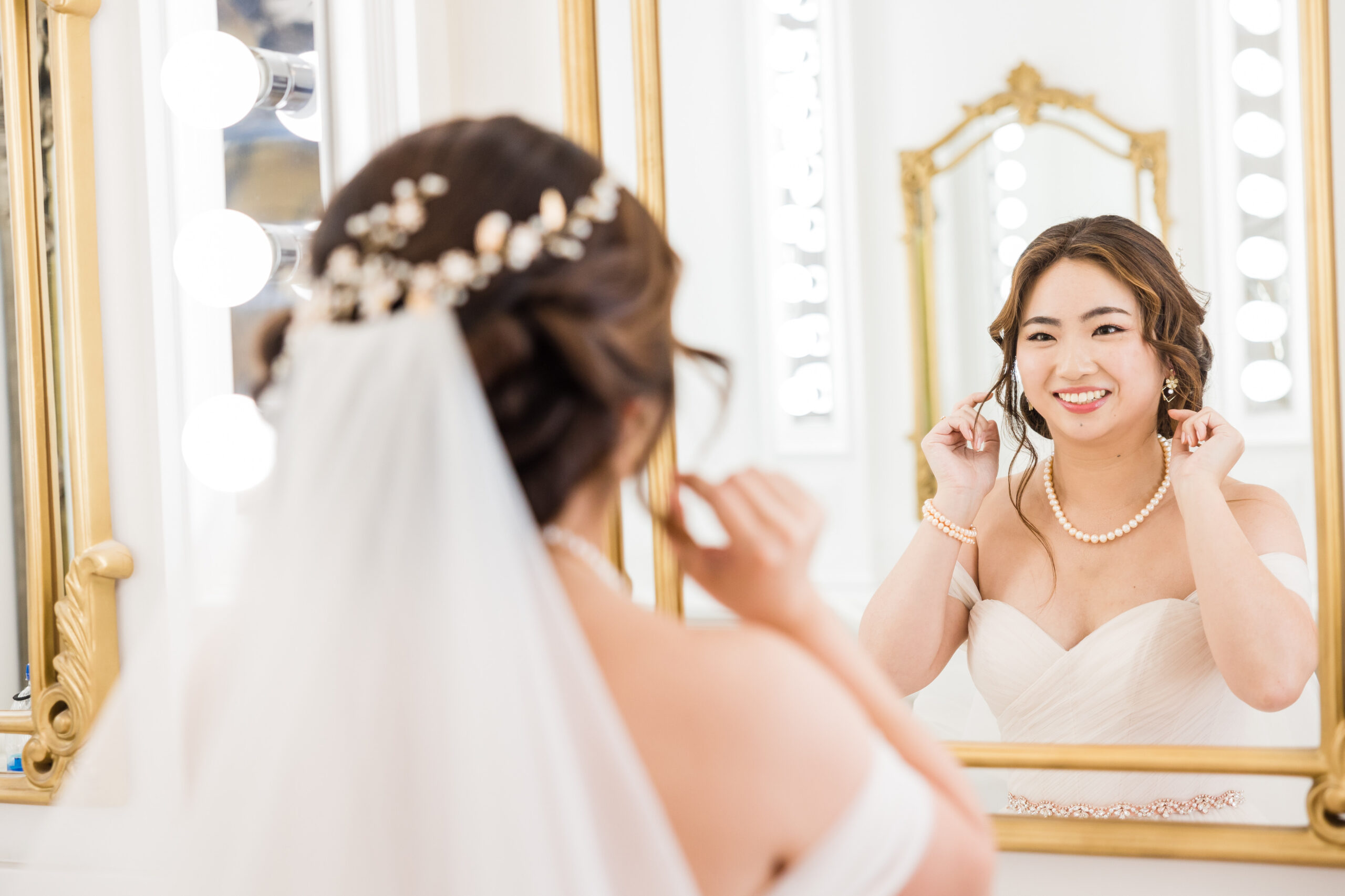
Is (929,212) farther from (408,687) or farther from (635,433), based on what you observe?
(408,687)

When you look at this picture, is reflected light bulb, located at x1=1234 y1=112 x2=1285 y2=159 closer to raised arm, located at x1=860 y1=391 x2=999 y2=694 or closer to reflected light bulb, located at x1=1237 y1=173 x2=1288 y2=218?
reflected light bulb, located at x1=1237 y1=173 x2=1288 y2=218

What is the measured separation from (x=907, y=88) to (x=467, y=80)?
534mm

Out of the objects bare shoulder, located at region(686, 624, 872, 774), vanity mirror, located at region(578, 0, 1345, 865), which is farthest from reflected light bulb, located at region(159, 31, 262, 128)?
bare shoulder, located at region(686, 624, 872, 774)

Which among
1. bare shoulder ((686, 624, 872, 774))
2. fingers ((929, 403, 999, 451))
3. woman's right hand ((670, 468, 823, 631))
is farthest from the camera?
fingers ((929, 403, 999, 451))

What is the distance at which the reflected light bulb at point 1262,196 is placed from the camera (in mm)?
995

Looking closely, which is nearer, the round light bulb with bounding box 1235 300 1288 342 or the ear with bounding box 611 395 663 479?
the ear with bounding box 611 395 663 479

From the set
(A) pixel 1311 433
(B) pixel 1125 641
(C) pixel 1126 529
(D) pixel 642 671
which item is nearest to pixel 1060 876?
(B) pixel 1125 641

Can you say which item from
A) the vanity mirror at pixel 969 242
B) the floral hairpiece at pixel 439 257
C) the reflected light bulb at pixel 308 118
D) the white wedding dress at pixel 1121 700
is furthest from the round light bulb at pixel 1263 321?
the reflected light bulb at pixel 308 118

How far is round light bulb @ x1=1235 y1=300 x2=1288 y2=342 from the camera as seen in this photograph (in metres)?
0.99

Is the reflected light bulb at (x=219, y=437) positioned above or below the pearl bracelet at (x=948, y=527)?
above

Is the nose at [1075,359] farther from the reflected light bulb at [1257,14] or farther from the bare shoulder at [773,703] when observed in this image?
the bare shoulder at [773,703]

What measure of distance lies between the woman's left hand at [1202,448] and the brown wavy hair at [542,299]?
2.10 ft

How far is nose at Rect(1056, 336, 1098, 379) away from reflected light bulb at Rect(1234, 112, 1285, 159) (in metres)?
0.23

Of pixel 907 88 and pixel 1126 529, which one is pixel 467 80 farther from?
pixel 1126 529
